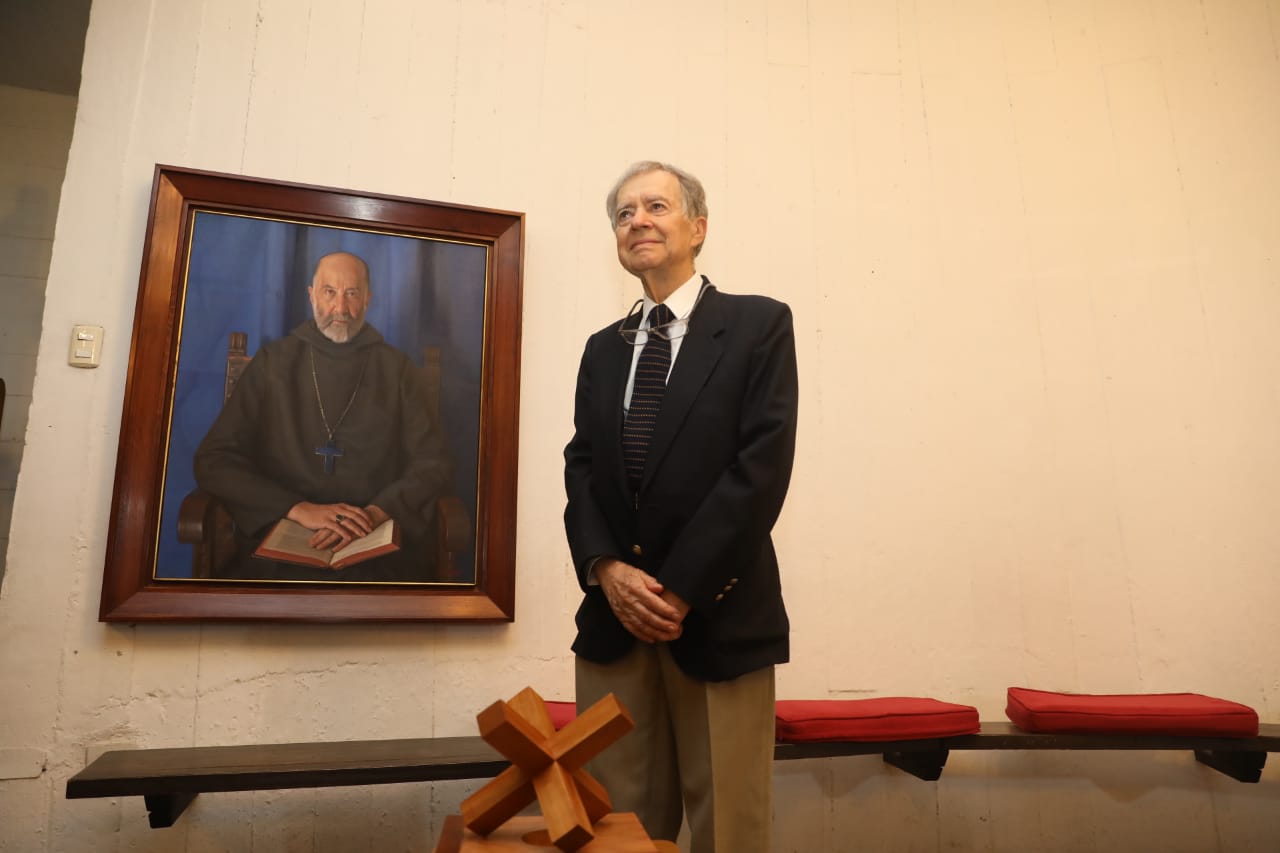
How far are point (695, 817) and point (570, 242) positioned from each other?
81.1 inches

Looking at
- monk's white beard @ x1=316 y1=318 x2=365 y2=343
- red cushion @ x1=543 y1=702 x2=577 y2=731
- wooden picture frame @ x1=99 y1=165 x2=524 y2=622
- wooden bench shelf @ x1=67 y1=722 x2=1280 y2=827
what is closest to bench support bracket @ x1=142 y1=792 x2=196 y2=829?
wooden bench shelf @ x1=67 y1=722 x2=1280 y2=827

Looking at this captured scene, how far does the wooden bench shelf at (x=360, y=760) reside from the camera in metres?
2.06

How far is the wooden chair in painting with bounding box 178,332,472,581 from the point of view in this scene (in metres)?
2.52

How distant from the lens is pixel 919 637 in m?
3.06

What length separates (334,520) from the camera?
2.65m

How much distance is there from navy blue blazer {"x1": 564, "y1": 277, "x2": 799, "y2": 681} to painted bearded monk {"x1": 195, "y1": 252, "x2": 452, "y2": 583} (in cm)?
107

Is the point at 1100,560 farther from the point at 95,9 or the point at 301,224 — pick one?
the point at 95,9

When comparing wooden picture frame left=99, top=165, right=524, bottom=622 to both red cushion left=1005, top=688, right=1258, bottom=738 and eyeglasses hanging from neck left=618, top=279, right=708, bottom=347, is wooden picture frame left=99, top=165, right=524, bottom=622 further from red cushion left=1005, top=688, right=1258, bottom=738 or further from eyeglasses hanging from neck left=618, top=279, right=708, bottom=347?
red cushion left=1005, top=688, right=1258, bottom=738

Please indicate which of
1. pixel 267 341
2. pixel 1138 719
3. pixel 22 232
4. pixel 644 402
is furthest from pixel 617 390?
pixel 22 232

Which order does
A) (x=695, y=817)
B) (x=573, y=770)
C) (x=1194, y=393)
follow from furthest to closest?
(x=1194, y=393)
(x=695, y=817)
(x=573, y=770)

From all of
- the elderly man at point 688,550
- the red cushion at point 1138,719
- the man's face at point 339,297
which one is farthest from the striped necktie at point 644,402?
the red cushion at point 1138,719

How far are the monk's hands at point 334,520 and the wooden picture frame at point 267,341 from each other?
14 cm

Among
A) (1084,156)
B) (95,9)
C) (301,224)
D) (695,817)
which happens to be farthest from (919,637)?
(95,9)

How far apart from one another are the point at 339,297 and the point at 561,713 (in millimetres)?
1477
